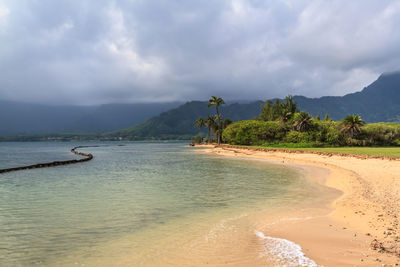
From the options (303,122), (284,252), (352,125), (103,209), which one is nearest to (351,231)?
(284,252)

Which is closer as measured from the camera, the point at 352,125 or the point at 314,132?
the point at 352,125

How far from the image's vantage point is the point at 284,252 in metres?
7.95

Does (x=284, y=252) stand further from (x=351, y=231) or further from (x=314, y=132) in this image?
(x=314, y=132)

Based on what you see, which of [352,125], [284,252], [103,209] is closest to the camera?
[284,252]

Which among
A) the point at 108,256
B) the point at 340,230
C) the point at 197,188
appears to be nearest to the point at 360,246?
the point at 340,230

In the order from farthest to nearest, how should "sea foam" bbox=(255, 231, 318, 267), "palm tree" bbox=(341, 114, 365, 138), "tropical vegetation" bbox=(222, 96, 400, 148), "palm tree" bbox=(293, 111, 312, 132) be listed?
1. "palm tree" bbox=(293, 111, 312, 132)
2. "tropical vegetation" bbox=(222, 96, 400, 148)
3. "palm tree" bbox=(341, 114, 365, 138)
4. "sea foam" bbox=(255, 231, 318, 267)

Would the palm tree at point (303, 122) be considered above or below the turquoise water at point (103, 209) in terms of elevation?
above

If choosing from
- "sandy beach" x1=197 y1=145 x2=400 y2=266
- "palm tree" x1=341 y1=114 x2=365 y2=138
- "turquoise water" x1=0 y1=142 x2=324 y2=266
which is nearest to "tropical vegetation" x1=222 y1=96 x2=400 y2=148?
"palm tree" x1=341 y1=114 x2=365 y2=138

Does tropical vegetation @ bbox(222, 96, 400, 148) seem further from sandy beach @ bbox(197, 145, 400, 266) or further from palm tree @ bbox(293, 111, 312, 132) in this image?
sandy beach @ bbox(197, 145, 400, 266)

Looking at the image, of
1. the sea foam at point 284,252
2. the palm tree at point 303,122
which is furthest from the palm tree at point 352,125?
the sea foam at point 284,252

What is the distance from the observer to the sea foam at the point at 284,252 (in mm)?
7180

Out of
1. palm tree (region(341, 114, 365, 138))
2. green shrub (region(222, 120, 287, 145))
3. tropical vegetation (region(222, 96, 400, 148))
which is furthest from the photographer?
green shrub (region(222, 120, 287, 145))

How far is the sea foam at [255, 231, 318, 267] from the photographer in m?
7.18

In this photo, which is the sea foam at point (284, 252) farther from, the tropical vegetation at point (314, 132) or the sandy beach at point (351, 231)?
the tropical vegetation at point (314, 132)
